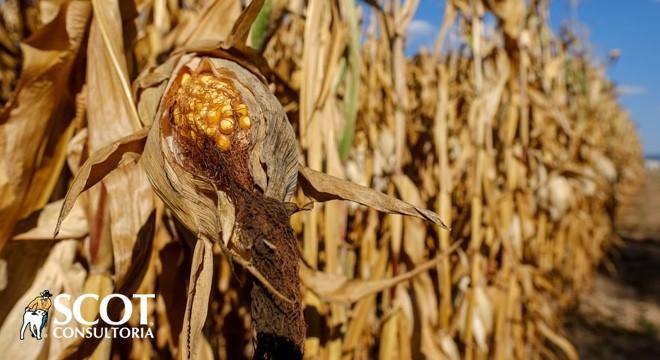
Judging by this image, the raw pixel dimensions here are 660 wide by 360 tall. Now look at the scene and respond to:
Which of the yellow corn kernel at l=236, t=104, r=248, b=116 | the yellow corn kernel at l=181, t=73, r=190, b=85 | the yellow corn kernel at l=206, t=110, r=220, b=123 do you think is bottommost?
the yellow corn kernel at l=206, t=110, r=220, b=123

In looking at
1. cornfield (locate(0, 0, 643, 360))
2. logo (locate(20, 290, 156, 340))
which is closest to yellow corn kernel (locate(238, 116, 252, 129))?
cornfield (locate(0, 0, 643, 360))

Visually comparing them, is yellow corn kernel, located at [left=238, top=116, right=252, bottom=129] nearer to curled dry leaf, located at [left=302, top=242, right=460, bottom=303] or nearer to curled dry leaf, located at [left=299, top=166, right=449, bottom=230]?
curled dry leaf, located at [left=299, top=166, right=449, bottom=230]

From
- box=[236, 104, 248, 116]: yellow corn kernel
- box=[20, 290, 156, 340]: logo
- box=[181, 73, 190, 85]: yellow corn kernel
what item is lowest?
box=[20, 290, 156, 340]: logo

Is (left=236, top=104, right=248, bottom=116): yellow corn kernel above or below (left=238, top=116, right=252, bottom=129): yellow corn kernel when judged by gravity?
above

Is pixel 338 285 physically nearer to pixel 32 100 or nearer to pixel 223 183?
pixel 223 183

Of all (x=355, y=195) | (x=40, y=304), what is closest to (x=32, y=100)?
(x=40, y=304)

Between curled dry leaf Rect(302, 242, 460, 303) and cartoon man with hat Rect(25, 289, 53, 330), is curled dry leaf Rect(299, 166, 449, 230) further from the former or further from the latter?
cartoon man with hat Rect(25, 289, 53, 330)

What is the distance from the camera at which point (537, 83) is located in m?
1.62

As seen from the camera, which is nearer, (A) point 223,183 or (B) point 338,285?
(A) point 223,183

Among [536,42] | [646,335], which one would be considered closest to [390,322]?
[536,42]

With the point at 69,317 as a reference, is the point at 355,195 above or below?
above

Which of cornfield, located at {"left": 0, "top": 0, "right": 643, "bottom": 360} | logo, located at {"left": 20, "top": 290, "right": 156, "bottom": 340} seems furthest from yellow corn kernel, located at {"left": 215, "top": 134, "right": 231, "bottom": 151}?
logo, located at {"left": 20, "top": 290, "right": 156, "bottom": 340}

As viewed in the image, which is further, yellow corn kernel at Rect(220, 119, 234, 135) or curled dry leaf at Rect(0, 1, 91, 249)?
curled dry leaf at Rect(0, 1, 91, 249)

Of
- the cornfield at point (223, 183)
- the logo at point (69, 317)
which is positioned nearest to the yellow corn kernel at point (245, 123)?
the cornfield at point (223, 183)
